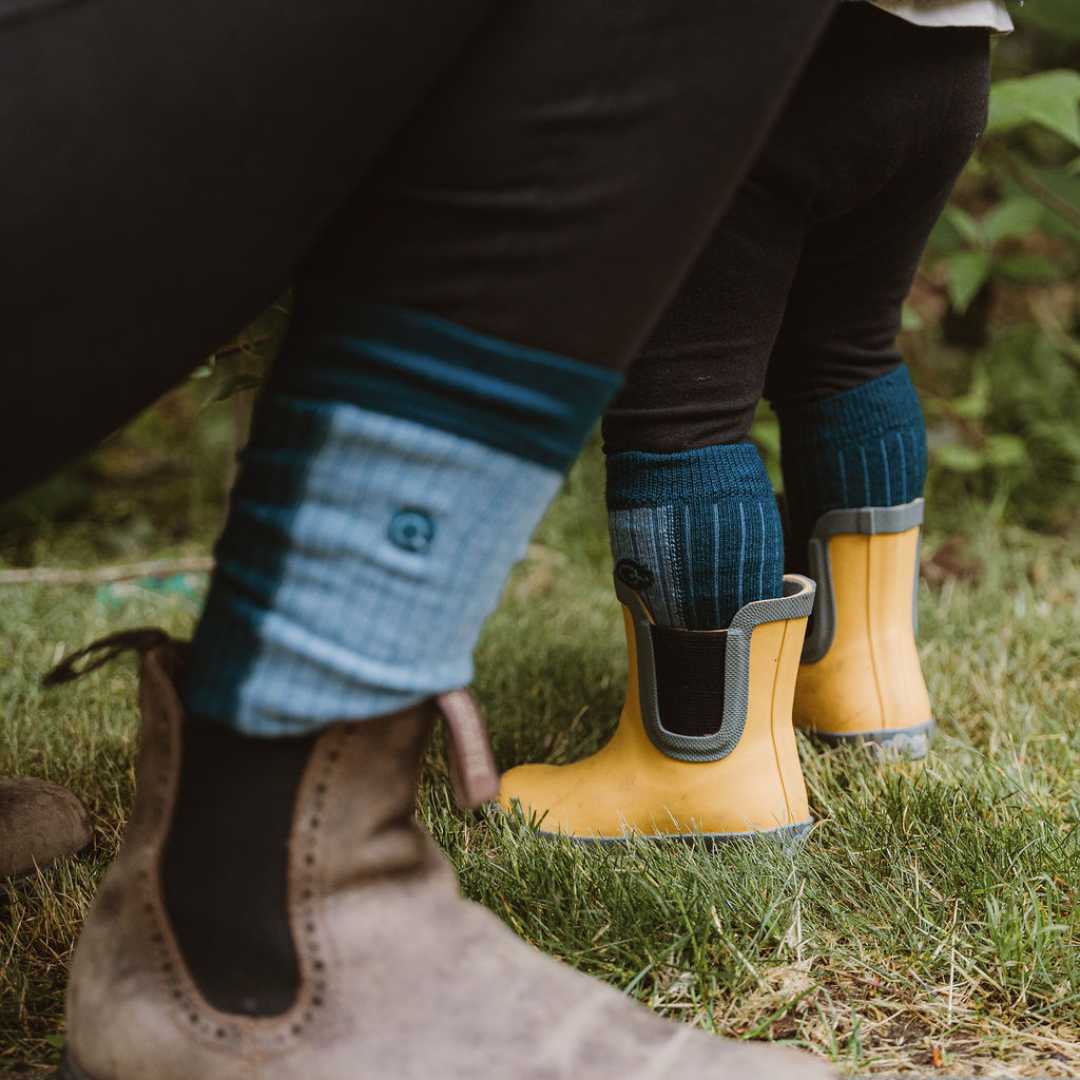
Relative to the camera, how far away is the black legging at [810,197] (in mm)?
1011

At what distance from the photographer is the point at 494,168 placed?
0.57 m

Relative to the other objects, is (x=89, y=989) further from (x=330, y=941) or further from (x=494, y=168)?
(x=494, y=168)

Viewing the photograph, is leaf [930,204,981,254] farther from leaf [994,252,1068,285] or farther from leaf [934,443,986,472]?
leaf [934,443,986,472]

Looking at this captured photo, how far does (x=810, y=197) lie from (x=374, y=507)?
63 cm

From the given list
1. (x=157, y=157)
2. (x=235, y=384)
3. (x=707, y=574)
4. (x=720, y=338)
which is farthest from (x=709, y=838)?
(x=157, y=157)

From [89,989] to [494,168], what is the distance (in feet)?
1.70

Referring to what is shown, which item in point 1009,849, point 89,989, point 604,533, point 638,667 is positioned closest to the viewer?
point 89,989

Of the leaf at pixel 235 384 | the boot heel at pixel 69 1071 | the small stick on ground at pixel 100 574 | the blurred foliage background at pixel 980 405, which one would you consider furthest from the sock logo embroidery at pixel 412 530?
the small stick on ground at pixel 100 574

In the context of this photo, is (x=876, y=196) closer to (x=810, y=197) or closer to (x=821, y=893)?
(x=810, y=197)

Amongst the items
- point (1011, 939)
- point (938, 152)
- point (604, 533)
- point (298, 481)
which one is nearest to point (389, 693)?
point (298, 481)

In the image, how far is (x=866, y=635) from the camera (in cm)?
135

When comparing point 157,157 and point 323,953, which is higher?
point 157,157

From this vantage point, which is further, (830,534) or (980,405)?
(980,405)

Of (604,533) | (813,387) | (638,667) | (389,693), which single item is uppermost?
(389,693)
